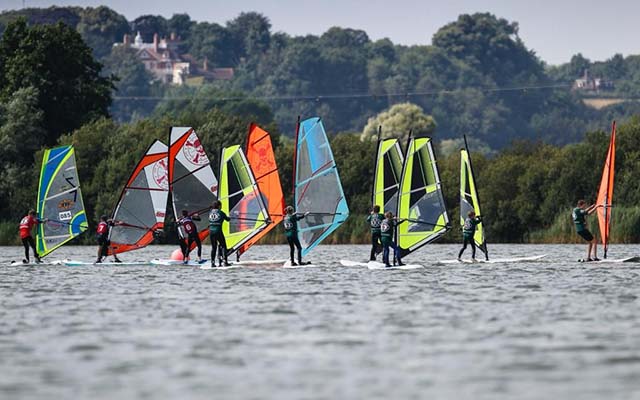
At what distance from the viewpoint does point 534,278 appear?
29.1 m

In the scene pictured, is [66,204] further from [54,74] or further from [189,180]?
[54,74]

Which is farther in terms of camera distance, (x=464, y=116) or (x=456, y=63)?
(x=456, y=63)

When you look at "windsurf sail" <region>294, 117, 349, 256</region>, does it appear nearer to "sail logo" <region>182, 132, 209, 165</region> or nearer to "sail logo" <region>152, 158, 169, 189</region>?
"sail logo" <region>182, 132, 209, 165</region>

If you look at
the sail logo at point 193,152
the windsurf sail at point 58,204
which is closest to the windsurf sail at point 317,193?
the sail logo at point 193,152

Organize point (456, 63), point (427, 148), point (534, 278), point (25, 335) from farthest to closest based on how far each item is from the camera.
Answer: point (456, 63) < point (427, 148) < point (534, 278) < point (25, 335)

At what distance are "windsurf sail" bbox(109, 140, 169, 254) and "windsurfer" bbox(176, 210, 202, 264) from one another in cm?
125

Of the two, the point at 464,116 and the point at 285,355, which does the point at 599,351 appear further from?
the point at 464,116

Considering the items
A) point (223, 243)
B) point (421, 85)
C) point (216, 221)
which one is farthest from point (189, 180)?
point (421, 85)

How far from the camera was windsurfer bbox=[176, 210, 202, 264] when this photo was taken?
33.8 m

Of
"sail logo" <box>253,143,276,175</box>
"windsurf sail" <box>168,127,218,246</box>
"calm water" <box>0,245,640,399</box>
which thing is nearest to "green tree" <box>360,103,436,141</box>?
"sail logo" <box>253,143,276,175</box>

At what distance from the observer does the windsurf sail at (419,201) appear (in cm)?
3425

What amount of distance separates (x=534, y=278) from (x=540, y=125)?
137322mm

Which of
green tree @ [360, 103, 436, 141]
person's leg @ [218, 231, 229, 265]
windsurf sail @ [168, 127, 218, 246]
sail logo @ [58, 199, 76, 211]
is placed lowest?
person's leg @ [218, 231, 229, 265]

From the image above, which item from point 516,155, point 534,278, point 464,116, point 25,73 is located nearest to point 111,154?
point 25,73
